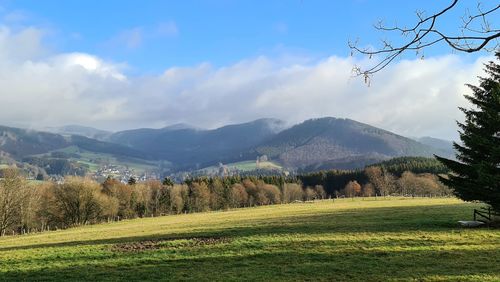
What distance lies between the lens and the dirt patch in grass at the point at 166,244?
2806cm

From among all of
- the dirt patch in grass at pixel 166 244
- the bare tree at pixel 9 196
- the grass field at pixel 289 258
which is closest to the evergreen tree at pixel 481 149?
the grass field at pixel 289 258

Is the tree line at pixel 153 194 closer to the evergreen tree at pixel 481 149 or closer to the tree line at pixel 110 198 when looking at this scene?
the tree line at pixel 110 198

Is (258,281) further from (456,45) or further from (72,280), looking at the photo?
(456,45)

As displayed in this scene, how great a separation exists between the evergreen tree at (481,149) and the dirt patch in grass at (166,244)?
1846 centimetres

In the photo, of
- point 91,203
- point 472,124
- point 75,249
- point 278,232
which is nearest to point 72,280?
point 75,249

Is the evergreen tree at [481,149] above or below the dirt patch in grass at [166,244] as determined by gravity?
above

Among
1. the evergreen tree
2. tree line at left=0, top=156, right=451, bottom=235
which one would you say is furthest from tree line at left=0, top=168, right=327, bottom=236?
the evergreen tree

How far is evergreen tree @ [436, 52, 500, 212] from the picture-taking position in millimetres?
30250

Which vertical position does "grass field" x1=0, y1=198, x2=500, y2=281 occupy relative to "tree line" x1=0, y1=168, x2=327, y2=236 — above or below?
above

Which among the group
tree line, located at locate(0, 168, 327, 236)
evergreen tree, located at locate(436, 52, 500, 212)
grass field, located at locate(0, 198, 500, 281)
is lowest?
tree line, located at locate(0, 168, 327, 236)

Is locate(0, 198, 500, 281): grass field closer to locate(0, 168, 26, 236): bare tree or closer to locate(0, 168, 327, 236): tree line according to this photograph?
locate(0, 168, 26, 236): bare tree

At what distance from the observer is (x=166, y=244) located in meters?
29.3

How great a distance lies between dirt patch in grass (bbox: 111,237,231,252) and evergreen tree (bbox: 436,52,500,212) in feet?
60.5

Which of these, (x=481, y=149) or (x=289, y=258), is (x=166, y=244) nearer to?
(x=289, y=258)
